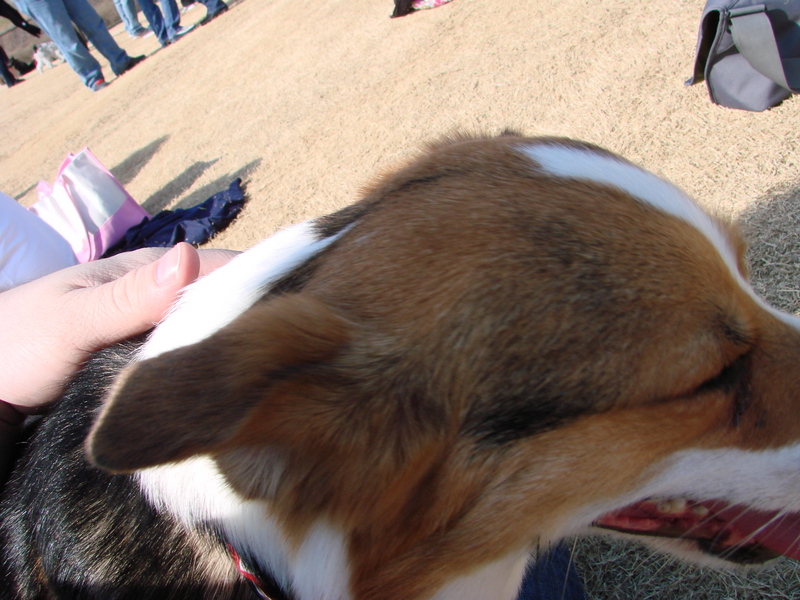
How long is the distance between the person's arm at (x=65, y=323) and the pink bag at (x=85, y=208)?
97.6 inches

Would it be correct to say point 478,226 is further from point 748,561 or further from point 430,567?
point 748,561

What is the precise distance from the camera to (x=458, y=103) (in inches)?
173

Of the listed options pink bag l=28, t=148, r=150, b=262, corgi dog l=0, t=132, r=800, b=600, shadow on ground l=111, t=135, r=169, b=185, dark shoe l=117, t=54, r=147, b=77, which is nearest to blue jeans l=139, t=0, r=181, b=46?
dark shoe l=117, t=54, r=147, b=77

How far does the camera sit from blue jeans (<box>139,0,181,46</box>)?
34.5 feet

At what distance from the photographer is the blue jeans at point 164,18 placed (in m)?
10.5

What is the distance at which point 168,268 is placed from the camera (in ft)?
5.52

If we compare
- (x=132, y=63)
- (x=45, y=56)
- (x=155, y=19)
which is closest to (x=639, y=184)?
(x=132, y=63)

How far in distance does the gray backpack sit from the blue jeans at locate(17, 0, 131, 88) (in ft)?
32.6

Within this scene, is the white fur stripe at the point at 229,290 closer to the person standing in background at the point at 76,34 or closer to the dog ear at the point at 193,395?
the dog ear at the point at 193,395

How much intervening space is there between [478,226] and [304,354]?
0.50 meters

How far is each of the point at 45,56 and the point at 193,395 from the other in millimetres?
19474

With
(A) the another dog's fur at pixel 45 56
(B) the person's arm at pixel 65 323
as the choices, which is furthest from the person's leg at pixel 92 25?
(B) the person's arm at pixel 65 323

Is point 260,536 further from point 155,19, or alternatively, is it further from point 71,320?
point 155,19

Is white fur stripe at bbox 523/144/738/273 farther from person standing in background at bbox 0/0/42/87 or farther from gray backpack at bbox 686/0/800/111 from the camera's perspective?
person standing in background at bbox 0/0/42/87
